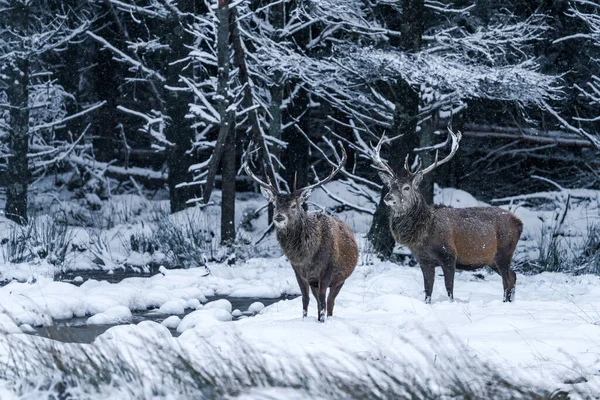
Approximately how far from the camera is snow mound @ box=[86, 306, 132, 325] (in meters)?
8.87

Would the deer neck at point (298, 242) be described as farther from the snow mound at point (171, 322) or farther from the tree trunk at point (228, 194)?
the tree trunk at point (228, 194)

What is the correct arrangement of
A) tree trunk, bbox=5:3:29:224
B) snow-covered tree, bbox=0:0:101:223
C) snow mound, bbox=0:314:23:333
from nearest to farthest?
snow mound, bbox=0:314:23:333 < snow-covered tree, bbox=0:0:101:223 < tree trunk, bbox=5:3:29:224

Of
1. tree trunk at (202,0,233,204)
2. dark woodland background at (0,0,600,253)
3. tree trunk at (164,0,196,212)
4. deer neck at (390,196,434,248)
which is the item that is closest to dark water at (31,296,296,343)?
deer neck at (390,196,434,248)

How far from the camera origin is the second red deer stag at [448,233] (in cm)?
976

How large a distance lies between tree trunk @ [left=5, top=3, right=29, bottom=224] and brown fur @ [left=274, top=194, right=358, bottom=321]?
1004 cm

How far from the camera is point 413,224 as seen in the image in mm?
9773

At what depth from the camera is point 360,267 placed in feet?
43.1

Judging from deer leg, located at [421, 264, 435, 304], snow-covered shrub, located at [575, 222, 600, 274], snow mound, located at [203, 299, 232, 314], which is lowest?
snow-covered shrub, located at [575, 222, 600, 274]

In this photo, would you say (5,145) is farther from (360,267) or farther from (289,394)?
(289,394)

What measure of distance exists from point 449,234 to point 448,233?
19mm

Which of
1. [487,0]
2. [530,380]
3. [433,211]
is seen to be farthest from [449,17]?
[530,380]

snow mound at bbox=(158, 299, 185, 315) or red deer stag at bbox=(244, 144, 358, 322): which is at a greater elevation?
red deer stag at bbox=(244, 144, 358, 322)

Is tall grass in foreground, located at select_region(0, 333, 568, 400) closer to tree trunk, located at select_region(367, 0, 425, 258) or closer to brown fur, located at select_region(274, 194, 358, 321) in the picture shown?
brown fur, located at select_region(274, 194, 358, 321)

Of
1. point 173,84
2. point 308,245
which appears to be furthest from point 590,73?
point 308,245
